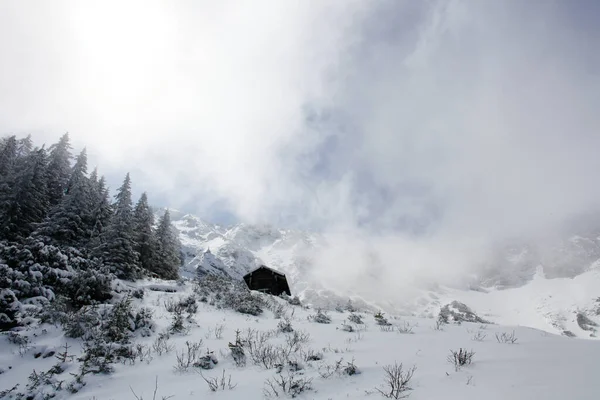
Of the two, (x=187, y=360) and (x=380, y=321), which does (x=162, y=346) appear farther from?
(x=380, y=321)

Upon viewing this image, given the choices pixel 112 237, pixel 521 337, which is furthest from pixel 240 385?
pixel 112 237

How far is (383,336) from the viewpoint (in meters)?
8.42

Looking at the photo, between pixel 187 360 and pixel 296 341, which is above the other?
pixel 296 341

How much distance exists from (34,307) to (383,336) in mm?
10205

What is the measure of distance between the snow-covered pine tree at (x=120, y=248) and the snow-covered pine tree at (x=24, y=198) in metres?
7.72

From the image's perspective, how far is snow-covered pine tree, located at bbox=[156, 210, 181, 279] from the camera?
34.8 m

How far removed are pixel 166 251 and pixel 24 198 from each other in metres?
14.1

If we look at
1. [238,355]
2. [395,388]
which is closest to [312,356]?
[238,355]

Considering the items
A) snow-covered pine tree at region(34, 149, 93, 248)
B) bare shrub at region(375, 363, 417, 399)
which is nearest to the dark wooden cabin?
snow-covered pine tree at region(34, 149, 93, 248)

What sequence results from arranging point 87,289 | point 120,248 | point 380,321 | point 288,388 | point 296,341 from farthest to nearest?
1. point 120,248
2. point 87,289
3. point 380,321
4. point 296,341
5. point 288,388

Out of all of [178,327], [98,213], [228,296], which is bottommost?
[178,327]

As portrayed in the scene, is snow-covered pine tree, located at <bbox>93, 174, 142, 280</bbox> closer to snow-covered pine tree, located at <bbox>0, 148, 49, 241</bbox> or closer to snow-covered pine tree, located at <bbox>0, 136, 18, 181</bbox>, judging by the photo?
snow-covered pine tree, located at <bbox>0, 148, 49, 241</bbox>

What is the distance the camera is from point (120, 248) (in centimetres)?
2580

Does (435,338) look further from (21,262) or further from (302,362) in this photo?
(21,262)
